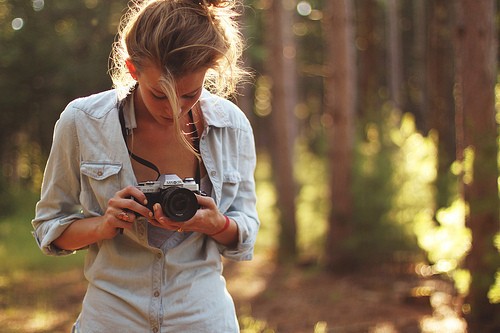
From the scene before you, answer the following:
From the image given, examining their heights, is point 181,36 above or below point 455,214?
above

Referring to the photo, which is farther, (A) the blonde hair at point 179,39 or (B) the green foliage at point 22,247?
(B) the green foliage at point 22,247

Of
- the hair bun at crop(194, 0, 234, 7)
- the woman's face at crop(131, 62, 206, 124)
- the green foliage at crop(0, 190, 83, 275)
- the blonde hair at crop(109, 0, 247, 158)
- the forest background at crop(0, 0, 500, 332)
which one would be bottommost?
the green foliage at crop(0, 190, 83, 275)

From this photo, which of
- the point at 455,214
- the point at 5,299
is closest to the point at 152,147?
the point at 455,214

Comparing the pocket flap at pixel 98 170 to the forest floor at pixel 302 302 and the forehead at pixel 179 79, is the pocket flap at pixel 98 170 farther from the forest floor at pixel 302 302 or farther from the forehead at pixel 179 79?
the forest floor at pixel 302 302

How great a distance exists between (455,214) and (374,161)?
4.48 meters

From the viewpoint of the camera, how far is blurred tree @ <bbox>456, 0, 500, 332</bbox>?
5.73 metres

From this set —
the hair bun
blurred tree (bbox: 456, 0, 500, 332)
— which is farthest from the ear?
blurred tree (bbox: 456, 0, 500, 332)

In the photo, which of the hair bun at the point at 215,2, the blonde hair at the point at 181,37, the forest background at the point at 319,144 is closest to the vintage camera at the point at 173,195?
the blonde hair at the point at 181,37

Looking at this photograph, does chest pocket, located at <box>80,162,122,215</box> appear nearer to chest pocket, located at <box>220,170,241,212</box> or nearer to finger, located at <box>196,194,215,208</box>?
finger, located at <box>196,194,215,208</box>

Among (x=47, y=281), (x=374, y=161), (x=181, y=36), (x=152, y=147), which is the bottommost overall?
(x=47, y=281)

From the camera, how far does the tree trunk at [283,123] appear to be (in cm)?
1220

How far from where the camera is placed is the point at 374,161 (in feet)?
35.7

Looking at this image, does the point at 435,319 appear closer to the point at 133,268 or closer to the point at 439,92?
the point at 439,92

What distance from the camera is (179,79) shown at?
2246 millimetres
